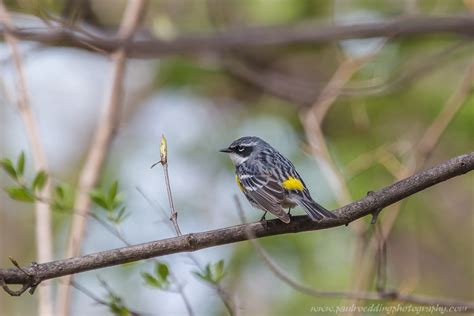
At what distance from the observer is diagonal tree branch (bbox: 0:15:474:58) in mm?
5766

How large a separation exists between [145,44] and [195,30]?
2.36 meters

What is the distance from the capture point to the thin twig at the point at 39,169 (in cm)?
438

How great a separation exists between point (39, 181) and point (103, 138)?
1253 millimetres

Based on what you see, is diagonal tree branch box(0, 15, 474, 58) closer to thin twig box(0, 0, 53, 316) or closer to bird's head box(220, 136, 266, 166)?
thin twig box(0, 0, 53, 316)

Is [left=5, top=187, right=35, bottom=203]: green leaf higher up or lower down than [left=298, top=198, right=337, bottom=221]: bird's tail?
higher up

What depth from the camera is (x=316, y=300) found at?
6594mm

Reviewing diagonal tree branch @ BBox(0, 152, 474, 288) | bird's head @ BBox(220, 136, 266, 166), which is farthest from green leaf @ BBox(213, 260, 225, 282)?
bird's head @ BBox(220, 136, 266, 166)

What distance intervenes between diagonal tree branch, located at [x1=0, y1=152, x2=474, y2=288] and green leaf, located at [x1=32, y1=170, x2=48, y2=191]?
3.22ft

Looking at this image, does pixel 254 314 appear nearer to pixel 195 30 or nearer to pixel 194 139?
pixel 194 139

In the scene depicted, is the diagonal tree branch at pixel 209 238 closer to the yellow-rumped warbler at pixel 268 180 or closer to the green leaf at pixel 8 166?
→ the yellow-rumped warbler at pixel 268 180

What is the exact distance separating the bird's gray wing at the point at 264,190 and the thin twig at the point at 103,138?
1.08m

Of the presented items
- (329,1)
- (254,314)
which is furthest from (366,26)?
(254,314)

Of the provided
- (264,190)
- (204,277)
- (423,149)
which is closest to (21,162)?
(204,277)

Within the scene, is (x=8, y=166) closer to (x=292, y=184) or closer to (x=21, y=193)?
(x=21, y=193)
